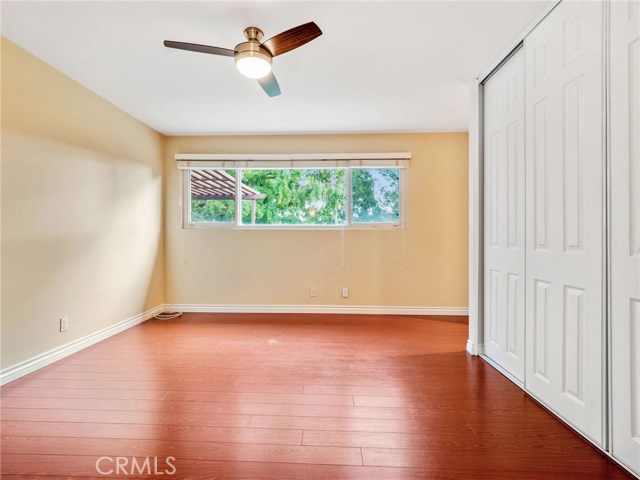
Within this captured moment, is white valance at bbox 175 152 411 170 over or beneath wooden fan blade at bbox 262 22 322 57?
beneath

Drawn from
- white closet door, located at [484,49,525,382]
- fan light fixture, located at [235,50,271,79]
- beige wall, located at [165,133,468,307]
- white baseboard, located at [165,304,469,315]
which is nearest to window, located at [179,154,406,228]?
beige wall, located at [165,133,468,307]

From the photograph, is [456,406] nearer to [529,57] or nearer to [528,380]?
[528,380]

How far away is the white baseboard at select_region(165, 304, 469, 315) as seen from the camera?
405cm

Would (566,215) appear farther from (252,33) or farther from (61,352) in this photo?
(61,352)

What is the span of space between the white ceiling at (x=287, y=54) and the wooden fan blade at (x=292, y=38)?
21cm

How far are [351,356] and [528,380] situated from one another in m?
1.26

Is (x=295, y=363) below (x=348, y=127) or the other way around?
below

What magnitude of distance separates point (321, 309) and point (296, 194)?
5.14 feet

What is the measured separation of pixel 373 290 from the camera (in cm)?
410

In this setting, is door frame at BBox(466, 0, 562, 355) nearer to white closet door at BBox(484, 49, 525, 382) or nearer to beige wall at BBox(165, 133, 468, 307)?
white closet door at BBox(484, 49, 525, 382)

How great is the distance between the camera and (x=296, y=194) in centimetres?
416

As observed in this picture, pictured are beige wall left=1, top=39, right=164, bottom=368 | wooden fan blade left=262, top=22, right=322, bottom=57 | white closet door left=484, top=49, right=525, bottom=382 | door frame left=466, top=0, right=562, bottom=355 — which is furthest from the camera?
door frame left=466, top=0, right=562, bottom=355

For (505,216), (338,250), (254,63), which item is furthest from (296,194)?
(505,216)

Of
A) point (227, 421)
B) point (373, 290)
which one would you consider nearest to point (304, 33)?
point (227, 421)
